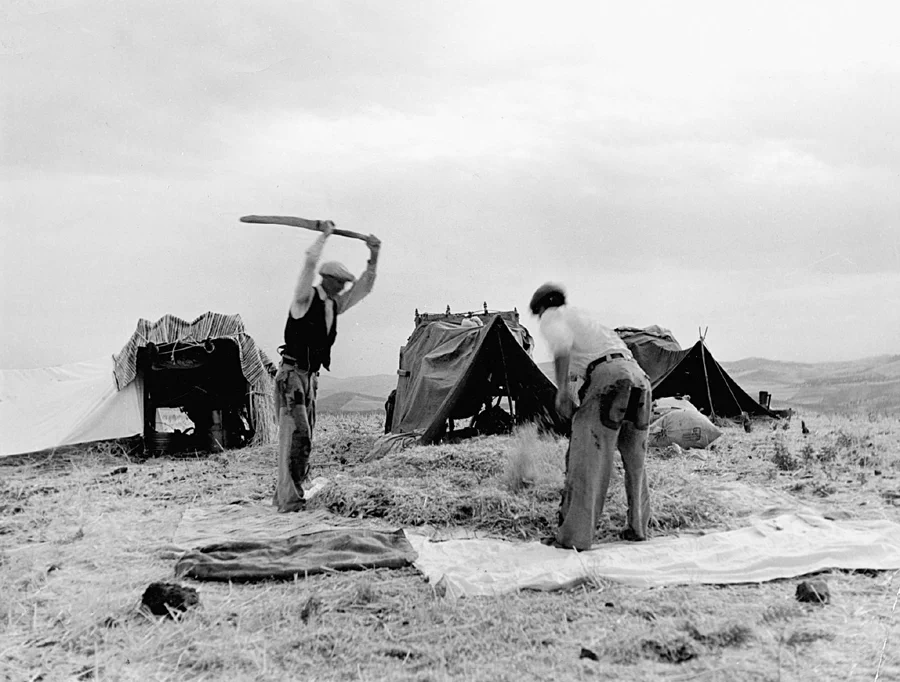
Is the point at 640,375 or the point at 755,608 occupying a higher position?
the point at 640,375

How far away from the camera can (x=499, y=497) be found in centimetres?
565

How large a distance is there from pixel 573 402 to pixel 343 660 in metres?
2.32

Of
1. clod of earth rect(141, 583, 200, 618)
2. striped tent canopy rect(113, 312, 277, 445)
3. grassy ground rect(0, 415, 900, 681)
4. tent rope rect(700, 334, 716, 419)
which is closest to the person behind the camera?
grassy ground rect(0, 415, 900, 681)

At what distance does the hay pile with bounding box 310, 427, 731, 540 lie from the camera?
17.6 feet

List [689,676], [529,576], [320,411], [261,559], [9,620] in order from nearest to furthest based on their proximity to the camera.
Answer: [689,676] → [9,620] → [529,576] → [261,559] → [320,411]

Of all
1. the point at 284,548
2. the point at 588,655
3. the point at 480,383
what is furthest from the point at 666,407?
the point at 588,655

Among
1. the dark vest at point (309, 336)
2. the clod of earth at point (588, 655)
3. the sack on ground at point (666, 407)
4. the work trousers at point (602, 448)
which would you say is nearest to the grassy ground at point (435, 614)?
the clod of earth at point (588, 655)

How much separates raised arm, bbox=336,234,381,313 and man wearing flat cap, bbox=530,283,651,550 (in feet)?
5.58

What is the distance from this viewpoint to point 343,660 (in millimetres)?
3145

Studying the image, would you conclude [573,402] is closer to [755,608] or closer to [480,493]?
[480,493]

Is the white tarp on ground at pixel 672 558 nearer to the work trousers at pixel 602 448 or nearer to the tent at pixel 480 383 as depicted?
the work trousers at pixel 602 448

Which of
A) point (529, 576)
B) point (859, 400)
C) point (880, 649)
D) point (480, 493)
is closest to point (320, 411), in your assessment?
point (859, 400)

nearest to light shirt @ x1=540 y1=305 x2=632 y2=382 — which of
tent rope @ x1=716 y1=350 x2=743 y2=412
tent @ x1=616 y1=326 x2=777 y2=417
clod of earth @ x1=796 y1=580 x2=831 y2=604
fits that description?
clod of earth @ x1=796 y1=580 x2=831 y2=604

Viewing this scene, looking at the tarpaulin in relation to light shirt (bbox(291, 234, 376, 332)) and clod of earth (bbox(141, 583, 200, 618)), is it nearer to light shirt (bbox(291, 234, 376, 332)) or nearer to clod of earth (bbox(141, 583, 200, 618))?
clod of earth (bbox(141, 583, 200, 618))
